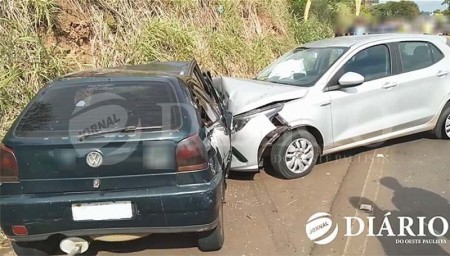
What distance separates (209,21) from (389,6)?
2203 cm

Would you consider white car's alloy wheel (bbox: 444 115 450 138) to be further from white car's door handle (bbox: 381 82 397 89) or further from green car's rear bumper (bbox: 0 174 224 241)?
green car's rear bumper (bbox: 0 174 224 241)

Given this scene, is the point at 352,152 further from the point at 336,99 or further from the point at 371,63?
the point at 371,63

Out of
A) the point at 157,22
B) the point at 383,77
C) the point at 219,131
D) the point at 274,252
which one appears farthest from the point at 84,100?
the point at 157,22

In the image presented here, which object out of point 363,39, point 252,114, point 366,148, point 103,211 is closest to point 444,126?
point 366,148

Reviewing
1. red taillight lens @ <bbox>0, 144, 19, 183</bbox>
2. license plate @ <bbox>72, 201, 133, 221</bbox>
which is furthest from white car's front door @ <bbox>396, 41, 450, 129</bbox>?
red taillight lens @ <bbox>0, 144, 19, 183</bbox>

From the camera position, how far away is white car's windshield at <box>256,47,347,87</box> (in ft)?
16.2

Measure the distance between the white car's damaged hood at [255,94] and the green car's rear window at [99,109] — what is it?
1648 millimetres

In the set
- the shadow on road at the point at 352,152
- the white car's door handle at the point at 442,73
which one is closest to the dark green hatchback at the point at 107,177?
the shadow on road at the point at 352,152

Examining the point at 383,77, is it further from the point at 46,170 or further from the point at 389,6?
the point at 389,6

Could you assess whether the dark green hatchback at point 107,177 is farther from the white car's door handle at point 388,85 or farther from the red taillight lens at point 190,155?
the white car's door handle at point 388,85

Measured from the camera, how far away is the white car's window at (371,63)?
16.2ft

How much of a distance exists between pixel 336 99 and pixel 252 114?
105 centimetres

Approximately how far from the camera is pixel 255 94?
4.73 meters

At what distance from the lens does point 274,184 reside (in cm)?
456
